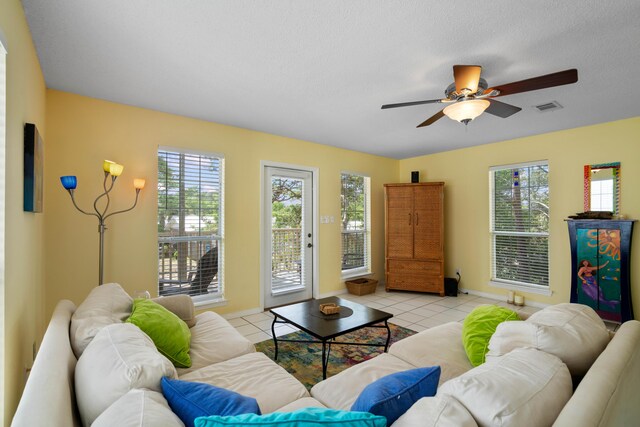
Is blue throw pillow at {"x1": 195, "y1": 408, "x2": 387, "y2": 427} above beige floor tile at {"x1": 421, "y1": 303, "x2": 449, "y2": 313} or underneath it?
above

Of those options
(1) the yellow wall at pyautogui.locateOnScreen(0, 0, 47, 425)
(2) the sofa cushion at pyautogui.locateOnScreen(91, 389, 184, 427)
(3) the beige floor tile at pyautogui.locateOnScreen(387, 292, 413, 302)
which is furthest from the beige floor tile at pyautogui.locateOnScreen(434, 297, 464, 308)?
(1) the yellow wall at pyautogui.locateOnScreen(0, 0, 47, 425)

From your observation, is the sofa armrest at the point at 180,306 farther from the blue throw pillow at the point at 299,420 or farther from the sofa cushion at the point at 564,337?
the sofa cushion at the point at 564,337

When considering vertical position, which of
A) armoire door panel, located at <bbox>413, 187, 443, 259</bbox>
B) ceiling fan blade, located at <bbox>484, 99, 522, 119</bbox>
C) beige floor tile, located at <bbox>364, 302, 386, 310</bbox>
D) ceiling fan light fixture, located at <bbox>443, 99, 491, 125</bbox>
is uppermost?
ceiling fan blade, located at <bbox>484, 99, 522, 119</bbox>

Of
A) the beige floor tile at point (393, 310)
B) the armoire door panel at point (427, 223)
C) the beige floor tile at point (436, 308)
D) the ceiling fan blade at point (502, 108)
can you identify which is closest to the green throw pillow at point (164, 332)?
the ceiling fan blade at point (502, 108)

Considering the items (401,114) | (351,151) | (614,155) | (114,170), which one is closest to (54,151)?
(114,170)

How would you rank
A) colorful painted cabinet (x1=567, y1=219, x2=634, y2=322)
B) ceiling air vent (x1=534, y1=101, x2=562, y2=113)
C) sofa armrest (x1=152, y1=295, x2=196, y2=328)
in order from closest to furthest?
sofa armrest (x1=152, y1=295, x2=196, y2=328) < ceiling air vent (x1=534, y1=101, x2=562, y2=113) < colorful painted cabinet (x1=567, y1=219, x2=634, y2=322)

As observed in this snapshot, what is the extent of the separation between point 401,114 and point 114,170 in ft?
9.75

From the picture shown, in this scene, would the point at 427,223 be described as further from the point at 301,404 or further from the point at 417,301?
the point at 301,404

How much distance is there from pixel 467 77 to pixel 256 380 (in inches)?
93.1

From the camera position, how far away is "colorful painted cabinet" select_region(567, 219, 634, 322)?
3525mm

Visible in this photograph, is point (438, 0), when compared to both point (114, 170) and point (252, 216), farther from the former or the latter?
point (252, 216)

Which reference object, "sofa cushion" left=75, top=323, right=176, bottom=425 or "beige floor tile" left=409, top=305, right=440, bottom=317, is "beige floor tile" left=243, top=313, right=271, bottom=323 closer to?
"beige floor tile" left=409, top=305, right=440, bottom=317

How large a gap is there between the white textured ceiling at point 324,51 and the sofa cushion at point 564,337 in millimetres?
1719

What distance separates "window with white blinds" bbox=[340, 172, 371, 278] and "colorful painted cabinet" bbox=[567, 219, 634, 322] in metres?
2.98
